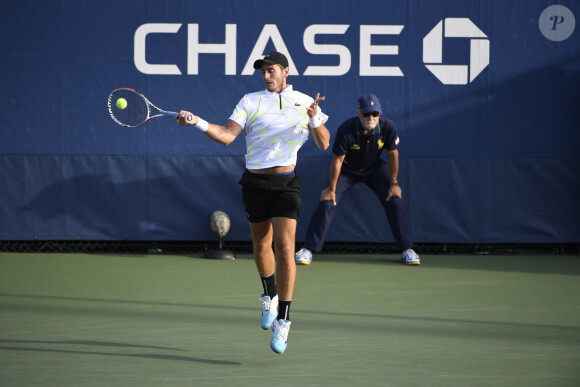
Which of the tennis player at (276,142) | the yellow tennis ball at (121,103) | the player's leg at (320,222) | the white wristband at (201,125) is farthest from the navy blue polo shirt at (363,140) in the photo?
the white wristband at (201,125)

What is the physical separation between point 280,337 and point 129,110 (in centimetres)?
206

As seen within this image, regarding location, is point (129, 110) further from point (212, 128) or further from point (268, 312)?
point (268, 312)

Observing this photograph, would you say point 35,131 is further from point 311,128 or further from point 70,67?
point 311,128

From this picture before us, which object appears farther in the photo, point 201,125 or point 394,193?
point 394,193

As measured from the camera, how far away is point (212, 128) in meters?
4.57

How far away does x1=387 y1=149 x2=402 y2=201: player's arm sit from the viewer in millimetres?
8055

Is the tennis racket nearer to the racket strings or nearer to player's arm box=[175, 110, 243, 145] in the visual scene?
the racket strings

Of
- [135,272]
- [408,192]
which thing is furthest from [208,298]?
[408,192]

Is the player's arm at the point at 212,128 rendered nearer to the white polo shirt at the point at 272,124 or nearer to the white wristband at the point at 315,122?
the white polo shirt at the point at 272,124


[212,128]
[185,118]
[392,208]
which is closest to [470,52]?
[392,208]

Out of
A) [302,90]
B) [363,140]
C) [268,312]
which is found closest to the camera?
[268,312]

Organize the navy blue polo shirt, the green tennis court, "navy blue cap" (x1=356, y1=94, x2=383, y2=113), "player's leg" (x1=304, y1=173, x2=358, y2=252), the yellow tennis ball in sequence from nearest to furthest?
the green tennis court, the yellow tennis ball, "navy blue cap" (x1=356, y1=94, x2=383, y2=113), the navy blue polo shirt, "player's leg" (x1=304, y1=173, x2=358, y2=252)

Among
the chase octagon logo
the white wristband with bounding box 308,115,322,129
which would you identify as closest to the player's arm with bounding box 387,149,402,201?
the chase octagon logo

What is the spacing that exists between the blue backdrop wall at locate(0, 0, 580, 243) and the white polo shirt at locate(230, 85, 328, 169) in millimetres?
3964
